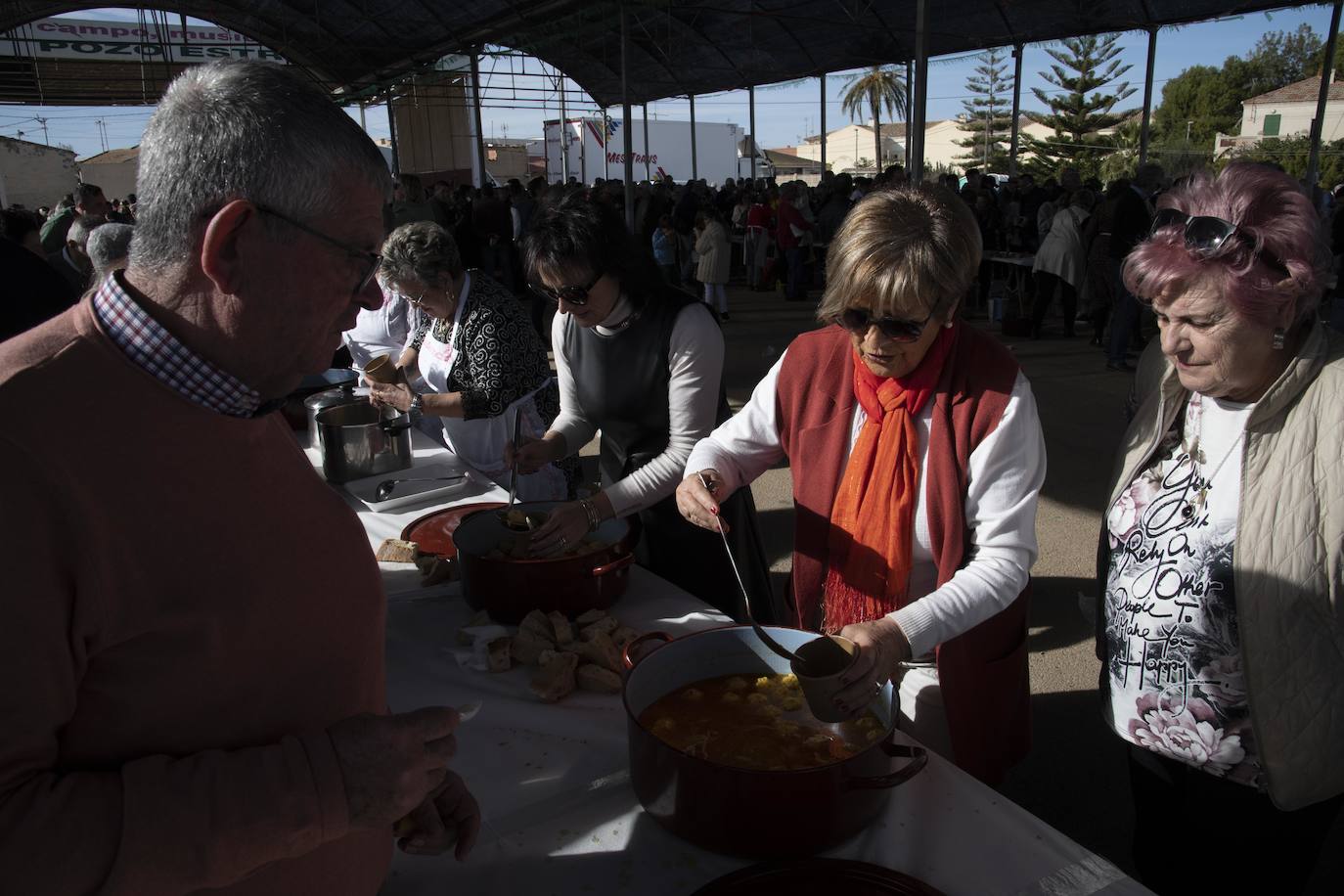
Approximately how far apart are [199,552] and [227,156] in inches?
12.9

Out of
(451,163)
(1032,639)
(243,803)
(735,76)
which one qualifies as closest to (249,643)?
(243,803)

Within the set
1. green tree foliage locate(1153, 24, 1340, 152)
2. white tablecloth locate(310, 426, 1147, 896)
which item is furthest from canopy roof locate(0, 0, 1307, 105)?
green tree foliage locate(1153, 24, 1340, 152)

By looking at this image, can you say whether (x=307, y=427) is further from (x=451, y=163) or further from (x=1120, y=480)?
(x=451, y=163)

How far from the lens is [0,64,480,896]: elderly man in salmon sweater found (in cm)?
59

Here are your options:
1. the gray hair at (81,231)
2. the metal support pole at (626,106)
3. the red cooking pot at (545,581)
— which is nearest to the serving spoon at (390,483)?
the red cooking pot at (545,581)

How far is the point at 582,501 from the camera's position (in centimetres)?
176

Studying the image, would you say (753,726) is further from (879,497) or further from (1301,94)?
(1301,94)

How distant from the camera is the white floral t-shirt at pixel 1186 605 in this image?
50.3 inches

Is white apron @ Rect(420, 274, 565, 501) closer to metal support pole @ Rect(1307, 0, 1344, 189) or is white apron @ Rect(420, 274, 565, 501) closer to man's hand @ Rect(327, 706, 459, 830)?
man's hand @ Rect(327, 706, 459, 830)

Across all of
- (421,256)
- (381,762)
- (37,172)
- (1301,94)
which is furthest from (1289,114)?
(37,172)

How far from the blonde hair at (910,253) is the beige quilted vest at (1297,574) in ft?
1.60

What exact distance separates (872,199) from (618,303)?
865mm

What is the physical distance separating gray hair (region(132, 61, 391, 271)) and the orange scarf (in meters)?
1.00

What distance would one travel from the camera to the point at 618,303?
212cm
